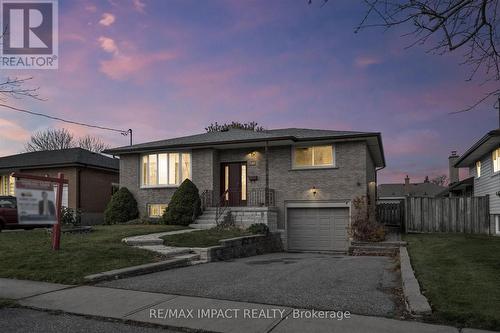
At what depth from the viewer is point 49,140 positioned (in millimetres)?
61281

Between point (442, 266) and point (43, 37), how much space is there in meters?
11.9

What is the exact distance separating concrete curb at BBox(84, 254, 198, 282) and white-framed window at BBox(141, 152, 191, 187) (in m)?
11.0

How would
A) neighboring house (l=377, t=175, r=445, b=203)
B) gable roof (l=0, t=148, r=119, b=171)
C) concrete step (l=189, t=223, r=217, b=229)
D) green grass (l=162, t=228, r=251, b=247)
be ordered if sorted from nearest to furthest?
1. green grass (l=162, t=228, r=251, b=247)
2. concrete step (l=189, t=223, r=217, b=229)
3. gable roof (l=0, t=148, r=119, b=171)
4. neighboring house (l=377, t=175, r=445, b=203)

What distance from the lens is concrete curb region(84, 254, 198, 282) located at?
29.1ft

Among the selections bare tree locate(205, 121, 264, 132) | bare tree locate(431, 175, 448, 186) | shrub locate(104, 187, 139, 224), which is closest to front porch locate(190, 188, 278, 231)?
shrub locate(104, 187, 139, 224)

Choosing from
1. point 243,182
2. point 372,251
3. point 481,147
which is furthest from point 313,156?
point 481,147

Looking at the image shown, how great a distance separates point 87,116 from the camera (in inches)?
1394

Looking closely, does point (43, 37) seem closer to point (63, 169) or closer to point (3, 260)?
point (3, 260)

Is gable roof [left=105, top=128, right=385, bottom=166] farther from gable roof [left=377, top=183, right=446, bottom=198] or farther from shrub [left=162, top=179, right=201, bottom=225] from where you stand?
gable roof [left=377, top=183, right=446, bottom=198]

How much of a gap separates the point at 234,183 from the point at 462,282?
51.5 ft

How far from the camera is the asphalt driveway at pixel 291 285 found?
690 cm

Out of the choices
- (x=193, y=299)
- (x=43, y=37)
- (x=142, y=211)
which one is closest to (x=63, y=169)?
(x=142, y=211)

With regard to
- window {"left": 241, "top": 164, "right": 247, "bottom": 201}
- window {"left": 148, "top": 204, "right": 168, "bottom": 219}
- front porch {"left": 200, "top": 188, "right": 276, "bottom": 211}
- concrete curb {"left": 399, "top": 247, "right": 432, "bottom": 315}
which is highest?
window {"left": 241, "top": 164, "right": 247, "bottom": 201}

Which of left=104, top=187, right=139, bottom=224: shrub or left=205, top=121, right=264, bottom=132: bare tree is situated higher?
left=205, top=121, right=264, bottom=132: bare tree
